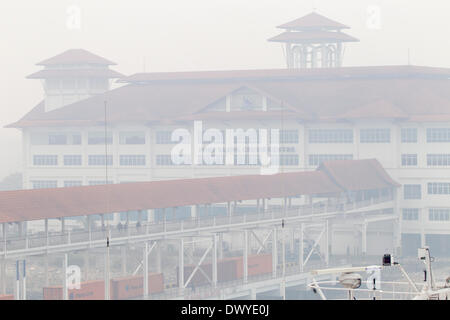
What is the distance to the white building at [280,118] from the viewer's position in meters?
99.0

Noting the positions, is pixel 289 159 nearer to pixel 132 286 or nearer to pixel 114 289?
pixel 132 286

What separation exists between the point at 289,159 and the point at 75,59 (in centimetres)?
3526

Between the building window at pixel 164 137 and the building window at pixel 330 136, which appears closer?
the building window at pixel 330 136

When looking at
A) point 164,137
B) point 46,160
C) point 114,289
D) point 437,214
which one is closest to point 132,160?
point 164,137

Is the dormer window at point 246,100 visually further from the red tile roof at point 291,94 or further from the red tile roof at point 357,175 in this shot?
the red tile roof at point 357,175

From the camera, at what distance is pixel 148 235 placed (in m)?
65.1

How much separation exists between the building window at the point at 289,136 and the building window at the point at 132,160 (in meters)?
14.1

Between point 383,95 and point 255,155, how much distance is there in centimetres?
1417

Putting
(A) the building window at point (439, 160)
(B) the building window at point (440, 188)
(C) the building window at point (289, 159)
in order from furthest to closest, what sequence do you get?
(C) the building window at point (289, 159) < (A) the building window at point (439, 160) < (B) the building window at point (440, 188)

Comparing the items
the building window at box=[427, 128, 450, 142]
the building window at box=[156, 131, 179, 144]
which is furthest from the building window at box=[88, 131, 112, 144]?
the building window at box=[427, 128, 450, 142]

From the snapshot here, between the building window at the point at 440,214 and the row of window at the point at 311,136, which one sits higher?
the row of window at the point at 311,136

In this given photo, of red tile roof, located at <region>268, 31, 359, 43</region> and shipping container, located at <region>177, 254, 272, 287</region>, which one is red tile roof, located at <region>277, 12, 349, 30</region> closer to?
red tile roof, located at <region>268, 31, 359, 43</region>

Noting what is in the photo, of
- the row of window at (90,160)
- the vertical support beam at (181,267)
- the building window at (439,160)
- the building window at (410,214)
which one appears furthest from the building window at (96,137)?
the vertical support beam at (181,267)

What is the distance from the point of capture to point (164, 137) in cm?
10875
